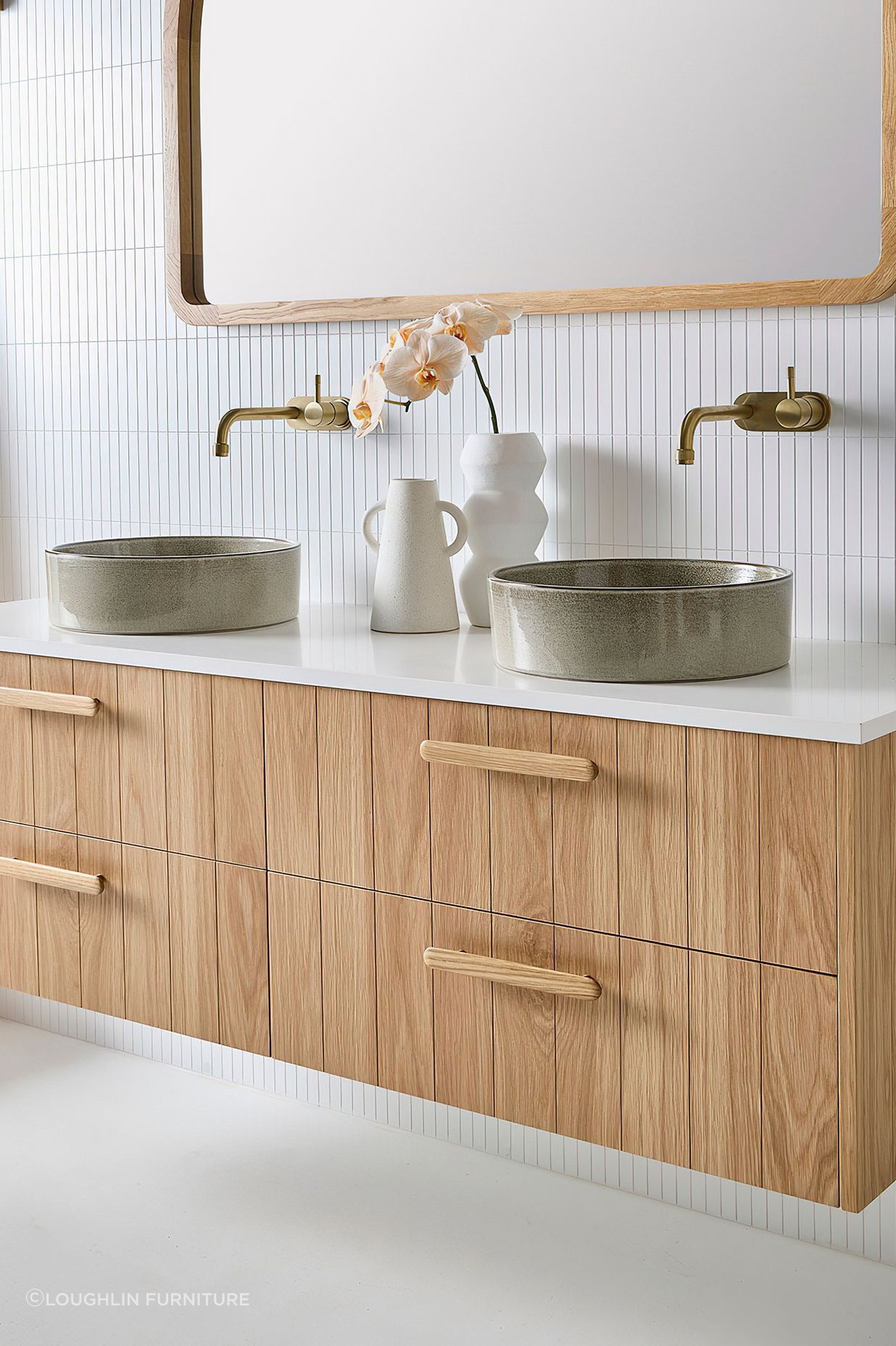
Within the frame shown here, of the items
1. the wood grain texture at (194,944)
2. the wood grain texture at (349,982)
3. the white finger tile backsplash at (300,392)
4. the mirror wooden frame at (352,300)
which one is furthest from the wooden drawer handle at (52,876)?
the mirror wooden frame at (352,300)

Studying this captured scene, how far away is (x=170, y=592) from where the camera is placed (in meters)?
1.88

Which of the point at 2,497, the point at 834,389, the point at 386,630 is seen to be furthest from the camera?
the point at 2,497

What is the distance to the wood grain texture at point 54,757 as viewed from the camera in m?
1.90

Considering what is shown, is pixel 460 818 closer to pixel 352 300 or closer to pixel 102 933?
pixel 102 933

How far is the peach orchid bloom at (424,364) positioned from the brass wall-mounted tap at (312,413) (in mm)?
302

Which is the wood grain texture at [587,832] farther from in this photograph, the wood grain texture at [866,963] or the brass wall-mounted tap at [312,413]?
the brass wall-mounted tap at [312,413]

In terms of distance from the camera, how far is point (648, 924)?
58.1 inches

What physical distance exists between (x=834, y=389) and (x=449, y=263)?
59cm

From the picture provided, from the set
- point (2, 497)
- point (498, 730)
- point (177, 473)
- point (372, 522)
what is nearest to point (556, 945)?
point (498, 730)

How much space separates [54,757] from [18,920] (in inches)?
10.1

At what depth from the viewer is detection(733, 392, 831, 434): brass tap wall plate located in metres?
1.74

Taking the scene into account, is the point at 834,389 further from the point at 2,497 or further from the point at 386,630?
the point at 2,497

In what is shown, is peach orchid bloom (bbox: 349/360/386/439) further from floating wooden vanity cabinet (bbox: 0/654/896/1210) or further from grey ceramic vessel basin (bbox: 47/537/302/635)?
floating wooden vanity cabinet (bbox: 0/654/896/1210)

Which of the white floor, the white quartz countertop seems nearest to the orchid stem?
the white quartz countertop
